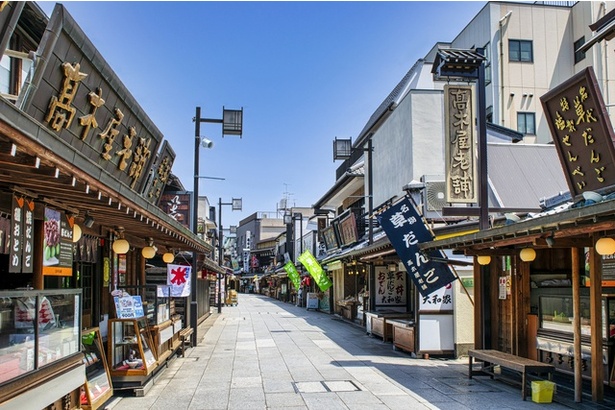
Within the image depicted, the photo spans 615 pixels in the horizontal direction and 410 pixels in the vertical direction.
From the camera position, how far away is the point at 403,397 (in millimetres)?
10438

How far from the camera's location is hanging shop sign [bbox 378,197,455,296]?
43.6ft

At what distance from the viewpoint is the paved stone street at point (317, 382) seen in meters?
9.98

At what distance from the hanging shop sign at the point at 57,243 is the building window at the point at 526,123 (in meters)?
26.7

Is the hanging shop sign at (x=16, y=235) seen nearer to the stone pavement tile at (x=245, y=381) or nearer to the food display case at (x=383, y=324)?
the stone pavement tile at (x=245, y=381)

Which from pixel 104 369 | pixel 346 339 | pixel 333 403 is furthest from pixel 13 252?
pixel 346 339

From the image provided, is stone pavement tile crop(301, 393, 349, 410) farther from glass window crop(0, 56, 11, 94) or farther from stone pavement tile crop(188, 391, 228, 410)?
glass window crop(0, 56, 11, 94)

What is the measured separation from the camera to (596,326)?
964 cm

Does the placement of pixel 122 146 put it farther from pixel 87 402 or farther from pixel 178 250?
pixel 178 250

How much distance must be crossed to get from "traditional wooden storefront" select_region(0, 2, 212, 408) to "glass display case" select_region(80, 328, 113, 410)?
3 cm

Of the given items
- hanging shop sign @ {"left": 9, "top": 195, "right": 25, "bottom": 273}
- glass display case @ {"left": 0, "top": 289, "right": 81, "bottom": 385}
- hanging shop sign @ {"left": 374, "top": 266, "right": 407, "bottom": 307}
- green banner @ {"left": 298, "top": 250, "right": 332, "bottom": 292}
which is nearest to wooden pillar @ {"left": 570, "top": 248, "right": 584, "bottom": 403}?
glass display case @ {"left": 0, "top": 289, "right": 81, "bottom": 385}

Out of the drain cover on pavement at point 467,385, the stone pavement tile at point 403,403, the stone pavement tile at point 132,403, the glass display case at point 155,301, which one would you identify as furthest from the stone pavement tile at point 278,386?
the drain cover on pavement at point 467,385

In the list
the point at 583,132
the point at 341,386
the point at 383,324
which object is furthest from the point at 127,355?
the point at 383,324

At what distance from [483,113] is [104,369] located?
966cm

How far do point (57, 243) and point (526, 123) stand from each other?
1080 inches
